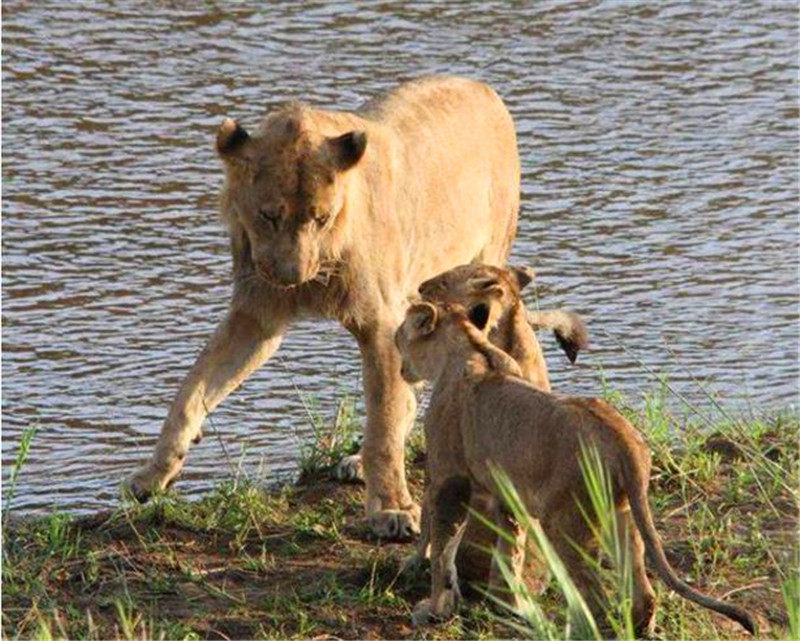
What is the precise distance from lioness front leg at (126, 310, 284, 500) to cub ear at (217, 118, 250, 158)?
0.60 meters

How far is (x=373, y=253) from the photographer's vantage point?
788 cm

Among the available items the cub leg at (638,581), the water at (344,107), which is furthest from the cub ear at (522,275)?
the cub leg at (638,581)

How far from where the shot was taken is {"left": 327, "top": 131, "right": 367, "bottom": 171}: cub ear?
7.59 m

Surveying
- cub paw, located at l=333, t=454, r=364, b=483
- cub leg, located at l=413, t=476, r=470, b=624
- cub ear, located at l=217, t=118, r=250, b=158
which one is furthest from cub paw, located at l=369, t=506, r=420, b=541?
cub ear, located at l=217, t=118, r=250, b=158

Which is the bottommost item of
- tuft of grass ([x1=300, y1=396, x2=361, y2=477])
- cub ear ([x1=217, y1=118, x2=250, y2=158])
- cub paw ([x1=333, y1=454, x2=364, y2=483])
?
tuft of grass ([x1=300, y1=396, x2=361, y2=477])

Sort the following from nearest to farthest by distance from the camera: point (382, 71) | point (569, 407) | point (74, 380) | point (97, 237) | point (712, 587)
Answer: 1. point (569, 407)
2. point (712, 587)
3. point (74, 380)
4. point (97, 237)
5. point (382, 71)

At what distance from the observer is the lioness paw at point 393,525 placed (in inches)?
291

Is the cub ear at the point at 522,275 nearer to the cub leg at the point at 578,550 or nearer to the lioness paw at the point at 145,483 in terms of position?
the lioness paw at the point at 145,483

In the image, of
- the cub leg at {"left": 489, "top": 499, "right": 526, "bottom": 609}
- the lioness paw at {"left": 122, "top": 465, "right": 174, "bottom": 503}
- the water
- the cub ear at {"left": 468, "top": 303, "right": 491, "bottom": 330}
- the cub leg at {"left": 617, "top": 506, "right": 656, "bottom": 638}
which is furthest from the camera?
the water

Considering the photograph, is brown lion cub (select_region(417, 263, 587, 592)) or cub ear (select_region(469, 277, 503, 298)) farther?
cub ear (select_region(469, 277, 503, 298))

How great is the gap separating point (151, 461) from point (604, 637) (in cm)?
206

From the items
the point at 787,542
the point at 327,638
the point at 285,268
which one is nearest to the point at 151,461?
the point at 285,268

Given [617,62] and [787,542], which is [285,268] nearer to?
[787,542]

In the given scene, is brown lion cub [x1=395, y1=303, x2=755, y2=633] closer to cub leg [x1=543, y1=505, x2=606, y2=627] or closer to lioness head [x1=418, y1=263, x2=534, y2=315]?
cub leg [x1=543, y1=505, x2=606, y2=627]
